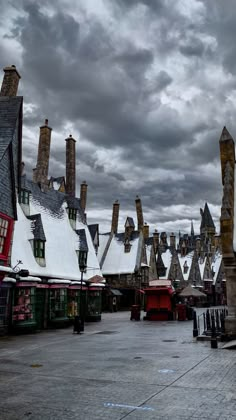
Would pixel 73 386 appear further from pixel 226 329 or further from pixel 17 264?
pixel 17 264

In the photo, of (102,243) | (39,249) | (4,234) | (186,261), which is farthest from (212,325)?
(186,261)

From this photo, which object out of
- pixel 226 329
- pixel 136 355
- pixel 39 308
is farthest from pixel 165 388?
pixel 39 308

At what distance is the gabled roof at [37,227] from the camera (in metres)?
24.8

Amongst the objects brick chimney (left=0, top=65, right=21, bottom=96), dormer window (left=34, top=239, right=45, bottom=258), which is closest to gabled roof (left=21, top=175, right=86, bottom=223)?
dormer window (left=34, top=239, right=45, bottom=258)

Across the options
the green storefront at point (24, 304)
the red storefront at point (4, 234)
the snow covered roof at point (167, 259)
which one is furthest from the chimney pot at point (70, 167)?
the snow covered roof at point (167, 259)

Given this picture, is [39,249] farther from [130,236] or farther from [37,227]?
[130,236]

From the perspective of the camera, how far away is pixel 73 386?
8586 millimetres

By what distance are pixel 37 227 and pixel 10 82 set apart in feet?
30.0

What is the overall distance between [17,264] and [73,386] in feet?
43.7

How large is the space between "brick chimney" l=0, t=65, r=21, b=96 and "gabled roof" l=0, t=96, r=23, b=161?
4376 millimetres

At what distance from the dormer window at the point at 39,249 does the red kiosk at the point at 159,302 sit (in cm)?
1018

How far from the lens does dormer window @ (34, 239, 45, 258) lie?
24734 millimetres

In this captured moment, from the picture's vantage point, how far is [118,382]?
891 cm

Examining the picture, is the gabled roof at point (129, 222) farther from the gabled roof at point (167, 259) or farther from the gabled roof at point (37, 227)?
the gabled roof at point (37, 227)
